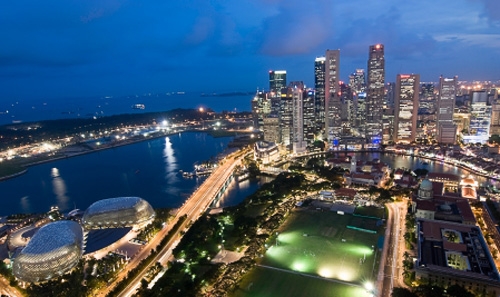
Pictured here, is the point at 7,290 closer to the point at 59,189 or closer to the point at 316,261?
the point at 316,261

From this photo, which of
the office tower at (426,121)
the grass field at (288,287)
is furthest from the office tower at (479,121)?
the grass field at (288,287)

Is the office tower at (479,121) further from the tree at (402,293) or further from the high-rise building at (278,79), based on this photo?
the tree at (402,293)

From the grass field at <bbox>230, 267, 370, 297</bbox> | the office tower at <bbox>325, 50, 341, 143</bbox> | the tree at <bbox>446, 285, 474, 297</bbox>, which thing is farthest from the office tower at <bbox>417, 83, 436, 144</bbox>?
the grass field at <bbox>230, 267, 370, 297</bbox>

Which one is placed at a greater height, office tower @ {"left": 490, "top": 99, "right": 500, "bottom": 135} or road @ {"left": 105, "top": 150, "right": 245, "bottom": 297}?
office tower @ {"left": 490, "top": 99, "right": 500, "bottom": 135}

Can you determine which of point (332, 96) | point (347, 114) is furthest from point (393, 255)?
point (347, 114)

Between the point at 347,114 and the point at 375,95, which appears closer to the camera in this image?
the point at 375,95

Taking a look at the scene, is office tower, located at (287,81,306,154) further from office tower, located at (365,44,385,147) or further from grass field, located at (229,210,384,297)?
grass field, located at (229,210,384,297)
